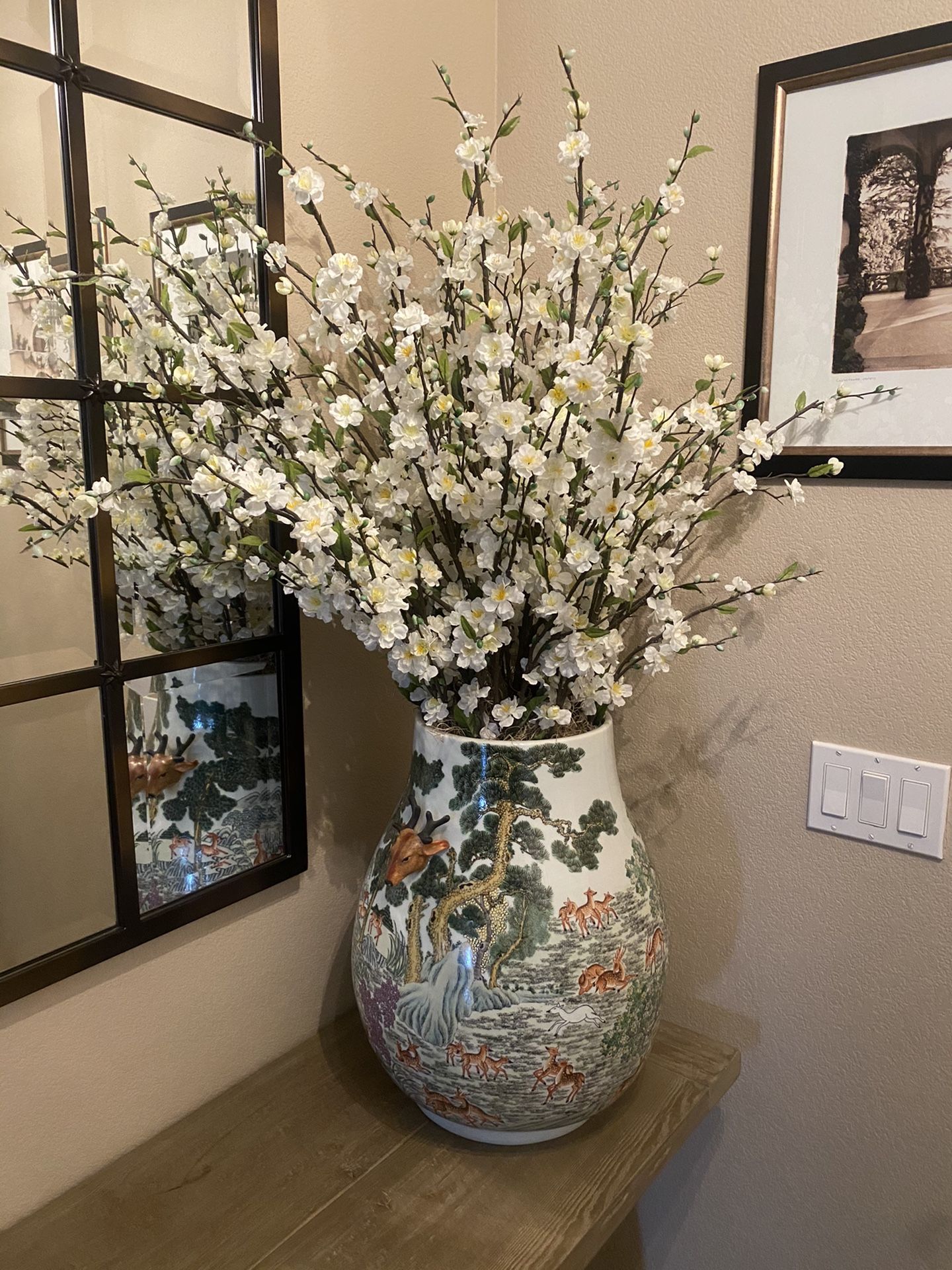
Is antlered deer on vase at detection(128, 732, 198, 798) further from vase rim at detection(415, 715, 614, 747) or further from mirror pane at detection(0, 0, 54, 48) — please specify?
mirror pane at detection(0, 0, 54, 48)

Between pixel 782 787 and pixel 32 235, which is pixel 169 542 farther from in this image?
pixel 782 787

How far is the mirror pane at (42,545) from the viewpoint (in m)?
0.88

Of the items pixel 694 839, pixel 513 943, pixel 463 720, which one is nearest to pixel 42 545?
pixel 463 720

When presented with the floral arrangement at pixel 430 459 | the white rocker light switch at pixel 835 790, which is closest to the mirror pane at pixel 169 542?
the floral arrangement at pixel 430 459

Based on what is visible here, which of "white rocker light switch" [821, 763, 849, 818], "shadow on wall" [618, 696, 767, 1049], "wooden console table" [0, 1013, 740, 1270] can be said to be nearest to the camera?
"wooden console table" [0, 1013, 740, 1270]

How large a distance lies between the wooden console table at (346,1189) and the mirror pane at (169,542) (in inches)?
21.6

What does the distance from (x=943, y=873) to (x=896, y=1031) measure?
8.3 inches

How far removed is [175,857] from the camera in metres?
1.07

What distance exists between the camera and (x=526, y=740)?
1.02m

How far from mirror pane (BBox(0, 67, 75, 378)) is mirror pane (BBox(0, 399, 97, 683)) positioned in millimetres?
50

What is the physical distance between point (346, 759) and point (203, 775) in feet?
0.75

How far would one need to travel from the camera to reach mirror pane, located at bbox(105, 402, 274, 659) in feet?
3.15

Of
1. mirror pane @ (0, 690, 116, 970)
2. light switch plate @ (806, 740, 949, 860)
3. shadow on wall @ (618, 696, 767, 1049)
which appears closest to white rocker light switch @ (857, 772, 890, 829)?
light switch plate @ (806, 740, 949, 860)

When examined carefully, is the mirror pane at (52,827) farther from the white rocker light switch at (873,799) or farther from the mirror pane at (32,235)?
the white rocker light switch at (873,799)
